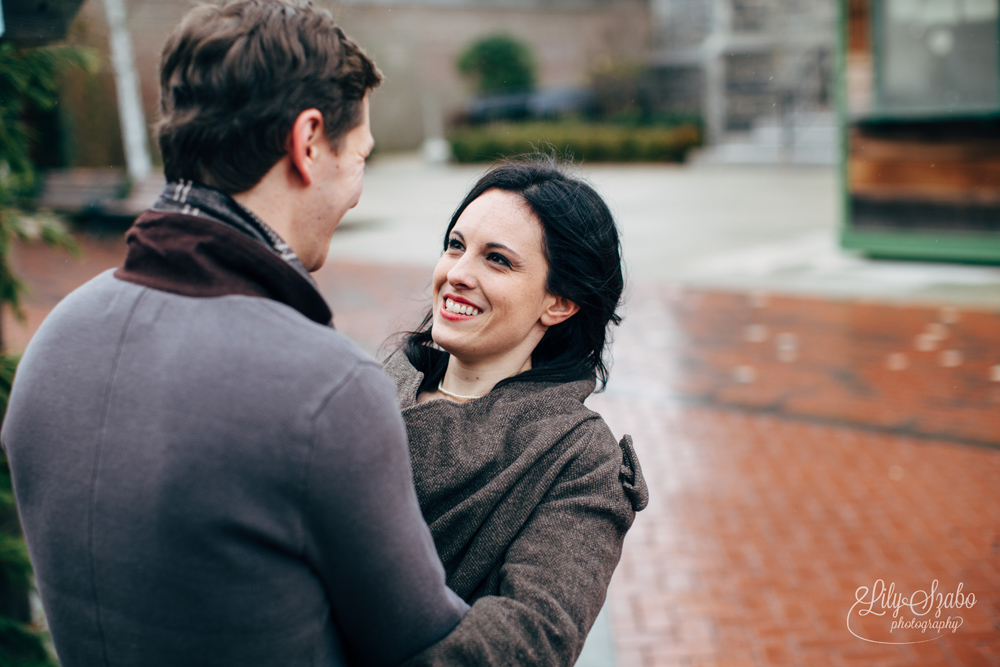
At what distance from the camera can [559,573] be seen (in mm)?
1397

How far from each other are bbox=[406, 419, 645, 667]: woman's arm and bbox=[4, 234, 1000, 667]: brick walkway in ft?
6.37

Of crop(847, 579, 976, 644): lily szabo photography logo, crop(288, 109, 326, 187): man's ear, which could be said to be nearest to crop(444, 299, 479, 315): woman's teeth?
crop(288, 109, 326, 187): man's ear

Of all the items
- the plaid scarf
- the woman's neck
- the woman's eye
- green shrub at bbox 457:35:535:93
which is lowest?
the woman's neck

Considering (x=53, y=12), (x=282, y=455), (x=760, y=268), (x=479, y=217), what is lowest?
(x=760, y=268)

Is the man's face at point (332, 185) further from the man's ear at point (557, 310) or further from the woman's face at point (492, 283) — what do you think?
the man's ear at point (557, 310)

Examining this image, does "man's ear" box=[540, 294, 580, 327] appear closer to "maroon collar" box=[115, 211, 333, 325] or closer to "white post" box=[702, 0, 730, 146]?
"maroon collar" box=[115, 211, 333, 325]

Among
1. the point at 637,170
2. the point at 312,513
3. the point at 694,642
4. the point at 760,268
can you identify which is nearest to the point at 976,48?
the point at 760,268

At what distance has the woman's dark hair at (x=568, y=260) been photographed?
175cm

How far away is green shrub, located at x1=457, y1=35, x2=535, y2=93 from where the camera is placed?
101 ft

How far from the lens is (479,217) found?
1.74 metres

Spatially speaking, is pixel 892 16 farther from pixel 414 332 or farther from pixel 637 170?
pixel 637 170

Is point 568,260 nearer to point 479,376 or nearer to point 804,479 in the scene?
point 479,376

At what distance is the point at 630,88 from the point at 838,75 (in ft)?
66.2

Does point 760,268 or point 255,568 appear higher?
point 255,568
